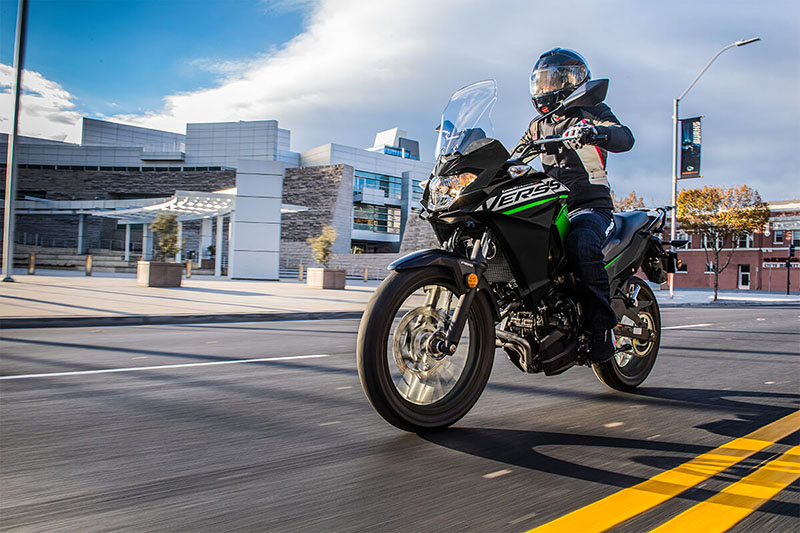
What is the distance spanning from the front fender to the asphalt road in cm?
77

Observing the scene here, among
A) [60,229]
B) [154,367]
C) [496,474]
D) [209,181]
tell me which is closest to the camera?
[496,474]

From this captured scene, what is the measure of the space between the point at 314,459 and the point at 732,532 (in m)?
1.56

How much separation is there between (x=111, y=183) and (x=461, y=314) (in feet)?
213

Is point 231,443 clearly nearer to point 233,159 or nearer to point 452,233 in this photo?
point 452,233

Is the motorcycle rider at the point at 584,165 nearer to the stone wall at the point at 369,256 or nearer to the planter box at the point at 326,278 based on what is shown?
the planter box at the point at 326,278

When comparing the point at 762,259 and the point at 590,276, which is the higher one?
the point at 762,259

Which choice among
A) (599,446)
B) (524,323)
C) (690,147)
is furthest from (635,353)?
(690,147)

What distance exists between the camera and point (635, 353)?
4.08m

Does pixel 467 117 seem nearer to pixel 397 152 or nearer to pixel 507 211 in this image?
pixel 507 211

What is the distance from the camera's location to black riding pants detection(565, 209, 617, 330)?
3211 millimetres

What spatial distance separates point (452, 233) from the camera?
2984 mm

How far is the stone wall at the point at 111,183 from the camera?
188 ft

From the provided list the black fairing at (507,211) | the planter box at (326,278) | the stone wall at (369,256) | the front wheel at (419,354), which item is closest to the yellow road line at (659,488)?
the front wheel at (419,354)

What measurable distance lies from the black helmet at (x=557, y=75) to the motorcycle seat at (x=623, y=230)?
96 cm
